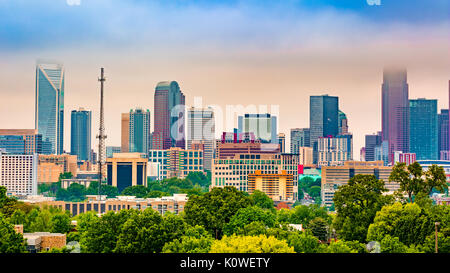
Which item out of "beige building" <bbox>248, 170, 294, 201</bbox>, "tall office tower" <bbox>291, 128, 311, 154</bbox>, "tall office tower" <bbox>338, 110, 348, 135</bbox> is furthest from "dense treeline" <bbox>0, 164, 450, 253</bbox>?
"tall office tower" <bbox>291, 128, 311, 154</bbox>

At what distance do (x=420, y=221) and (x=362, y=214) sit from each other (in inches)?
97.8

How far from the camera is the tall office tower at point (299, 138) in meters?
78.4

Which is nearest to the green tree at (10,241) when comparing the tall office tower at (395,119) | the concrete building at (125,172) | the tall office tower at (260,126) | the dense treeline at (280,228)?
the dense treeline at (280,228)

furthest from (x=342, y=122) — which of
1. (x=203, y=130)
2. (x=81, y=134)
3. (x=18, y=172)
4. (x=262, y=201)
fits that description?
(x=262, y=201)

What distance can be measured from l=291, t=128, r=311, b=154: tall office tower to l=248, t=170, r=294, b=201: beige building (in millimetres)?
18680

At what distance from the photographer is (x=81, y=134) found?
80188 mm

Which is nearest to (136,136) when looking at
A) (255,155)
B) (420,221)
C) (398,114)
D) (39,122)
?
(39,122)

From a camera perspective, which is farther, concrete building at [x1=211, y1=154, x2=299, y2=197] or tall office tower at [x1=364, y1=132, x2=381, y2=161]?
tall office tower at [x1=364, y1=132, x2=381, y2=161]

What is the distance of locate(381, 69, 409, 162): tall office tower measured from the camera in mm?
56759

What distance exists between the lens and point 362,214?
1695cm

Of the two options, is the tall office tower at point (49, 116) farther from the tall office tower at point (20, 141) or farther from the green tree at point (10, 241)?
the green tree at point (10, 241)

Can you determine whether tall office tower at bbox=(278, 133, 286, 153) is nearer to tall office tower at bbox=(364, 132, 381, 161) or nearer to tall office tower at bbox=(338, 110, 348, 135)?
tall office tower at bbox=(364, 132, 381, 161)

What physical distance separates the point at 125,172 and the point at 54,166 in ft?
40.6
